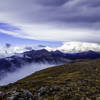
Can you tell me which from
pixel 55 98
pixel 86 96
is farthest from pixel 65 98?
pixel 86 96

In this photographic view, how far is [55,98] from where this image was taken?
31.6 meters

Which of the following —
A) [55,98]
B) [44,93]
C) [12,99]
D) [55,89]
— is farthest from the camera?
[55,89]

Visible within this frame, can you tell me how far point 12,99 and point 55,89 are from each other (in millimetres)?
14612

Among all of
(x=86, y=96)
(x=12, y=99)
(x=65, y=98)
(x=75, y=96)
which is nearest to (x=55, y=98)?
(x=65, y=98)

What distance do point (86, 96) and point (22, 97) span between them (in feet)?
45.2

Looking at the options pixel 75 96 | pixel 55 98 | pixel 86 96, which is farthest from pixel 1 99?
pixel 86 96

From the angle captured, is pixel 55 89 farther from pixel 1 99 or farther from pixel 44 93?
pixel 1 99

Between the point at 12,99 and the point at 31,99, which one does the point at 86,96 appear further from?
the point at 12,99

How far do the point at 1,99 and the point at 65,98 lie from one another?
12611mm

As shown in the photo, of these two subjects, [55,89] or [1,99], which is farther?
[55,89]

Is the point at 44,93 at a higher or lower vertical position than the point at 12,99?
lower

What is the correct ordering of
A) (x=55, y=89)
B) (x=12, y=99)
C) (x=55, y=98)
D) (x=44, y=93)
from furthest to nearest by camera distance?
(x=55, y=89) < (x=44, y=93) < (x=55, y=98) < (x=12, y=99)

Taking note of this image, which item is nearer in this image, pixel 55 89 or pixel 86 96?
pixel 86 96

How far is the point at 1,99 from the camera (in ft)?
82.9
